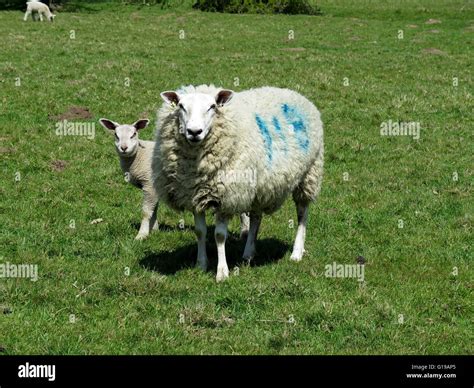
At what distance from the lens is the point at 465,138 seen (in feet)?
58.7

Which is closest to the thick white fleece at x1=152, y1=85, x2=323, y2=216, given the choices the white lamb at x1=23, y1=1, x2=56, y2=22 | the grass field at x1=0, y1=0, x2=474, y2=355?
the grass field at x1=0, y1=0, x2=474, y2=355

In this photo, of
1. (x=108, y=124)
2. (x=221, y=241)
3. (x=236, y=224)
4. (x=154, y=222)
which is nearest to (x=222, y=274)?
(x=221, y=241)

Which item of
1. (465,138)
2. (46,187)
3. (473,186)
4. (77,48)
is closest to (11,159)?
(46,187)

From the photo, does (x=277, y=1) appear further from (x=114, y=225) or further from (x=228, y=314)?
(x=228, y=314)

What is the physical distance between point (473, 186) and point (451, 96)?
336 inches

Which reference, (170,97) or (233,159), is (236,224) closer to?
(233,159)

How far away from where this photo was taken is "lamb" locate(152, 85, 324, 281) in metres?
8.89

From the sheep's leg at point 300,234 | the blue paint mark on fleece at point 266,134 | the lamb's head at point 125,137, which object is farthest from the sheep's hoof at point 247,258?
the lamb's head at point 125,137

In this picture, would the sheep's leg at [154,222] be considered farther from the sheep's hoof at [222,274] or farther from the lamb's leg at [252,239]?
the sheep's hoof at [222,274]

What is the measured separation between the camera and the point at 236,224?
12.2 m

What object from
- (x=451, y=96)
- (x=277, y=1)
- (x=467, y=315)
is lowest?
(x=467, y=315)

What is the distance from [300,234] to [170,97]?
311 centimetres
